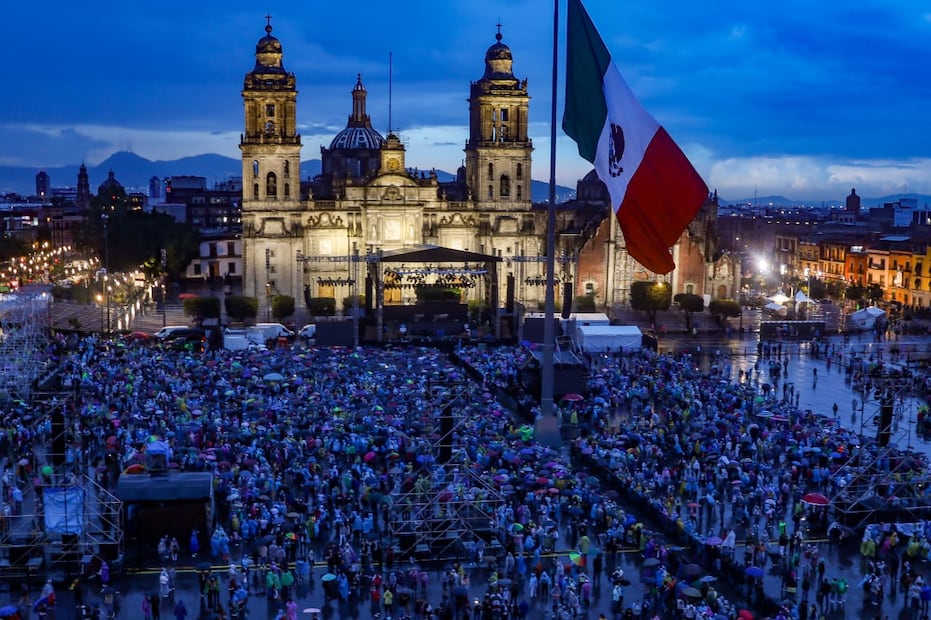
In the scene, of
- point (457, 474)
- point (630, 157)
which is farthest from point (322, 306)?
point (630, 157)

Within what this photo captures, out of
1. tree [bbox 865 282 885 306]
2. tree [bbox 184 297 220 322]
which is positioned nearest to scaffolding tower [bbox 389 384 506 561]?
tree [bbox 184 297 220 322]

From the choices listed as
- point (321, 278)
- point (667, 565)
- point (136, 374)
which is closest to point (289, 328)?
point (321, 278)

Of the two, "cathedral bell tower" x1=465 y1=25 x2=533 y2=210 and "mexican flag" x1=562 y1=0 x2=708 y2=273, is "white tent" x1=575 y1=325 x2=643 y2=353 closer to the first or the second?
"cathedral bell tower" x1=465 y1=25 x2=533 y2=210

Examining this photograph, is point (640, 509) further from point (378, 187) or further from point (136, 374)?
point (378, 187)

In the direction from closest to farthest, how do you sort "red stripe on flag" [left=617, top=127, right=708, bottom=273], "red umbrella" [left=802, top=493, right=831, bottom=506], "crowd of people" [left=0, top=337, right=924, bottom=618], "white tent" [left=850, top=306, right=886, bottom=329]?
"red stripe on flag" [left=617, top=127, right=708, bottom=273]
"crowd of people" [left=0, top=337, right=924, bottom=618]
"red umbrella" [left=802, top=493, right=831, bottom=506]
"white tent" [left=850, top=306, right=886, bottom=329]

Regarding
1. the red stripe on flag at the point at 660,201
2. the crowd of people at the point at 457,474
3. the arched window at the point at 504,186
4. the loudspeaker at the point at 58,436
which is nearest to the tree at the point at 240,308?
the crowd of people at the point at 457,474

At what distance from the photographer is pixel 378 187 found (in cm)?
7588

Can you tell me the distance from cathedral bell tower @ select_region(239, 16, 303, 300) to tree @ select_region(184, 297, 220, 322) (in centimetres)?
860

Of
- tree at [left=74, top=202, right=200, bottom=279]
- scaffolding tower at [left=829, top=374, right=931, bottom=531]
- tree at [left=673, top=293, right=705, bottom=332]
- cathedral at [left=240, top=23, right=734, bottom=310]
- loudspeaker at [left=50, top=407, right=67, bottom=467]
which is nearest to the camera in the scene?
scaffolding tower at [left=829, top=374, right=931, bottom=531]

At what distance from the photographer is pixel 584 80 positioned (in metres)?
25.4

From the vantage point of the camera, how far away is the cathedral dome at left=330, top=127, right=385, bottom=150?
3706 inches

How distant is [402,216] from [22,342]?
108ft

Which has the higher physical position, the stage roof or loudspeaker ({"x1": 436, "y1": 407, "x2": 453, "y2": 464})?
the stage roof

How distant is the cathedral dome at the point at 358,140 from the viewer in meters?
94.1
